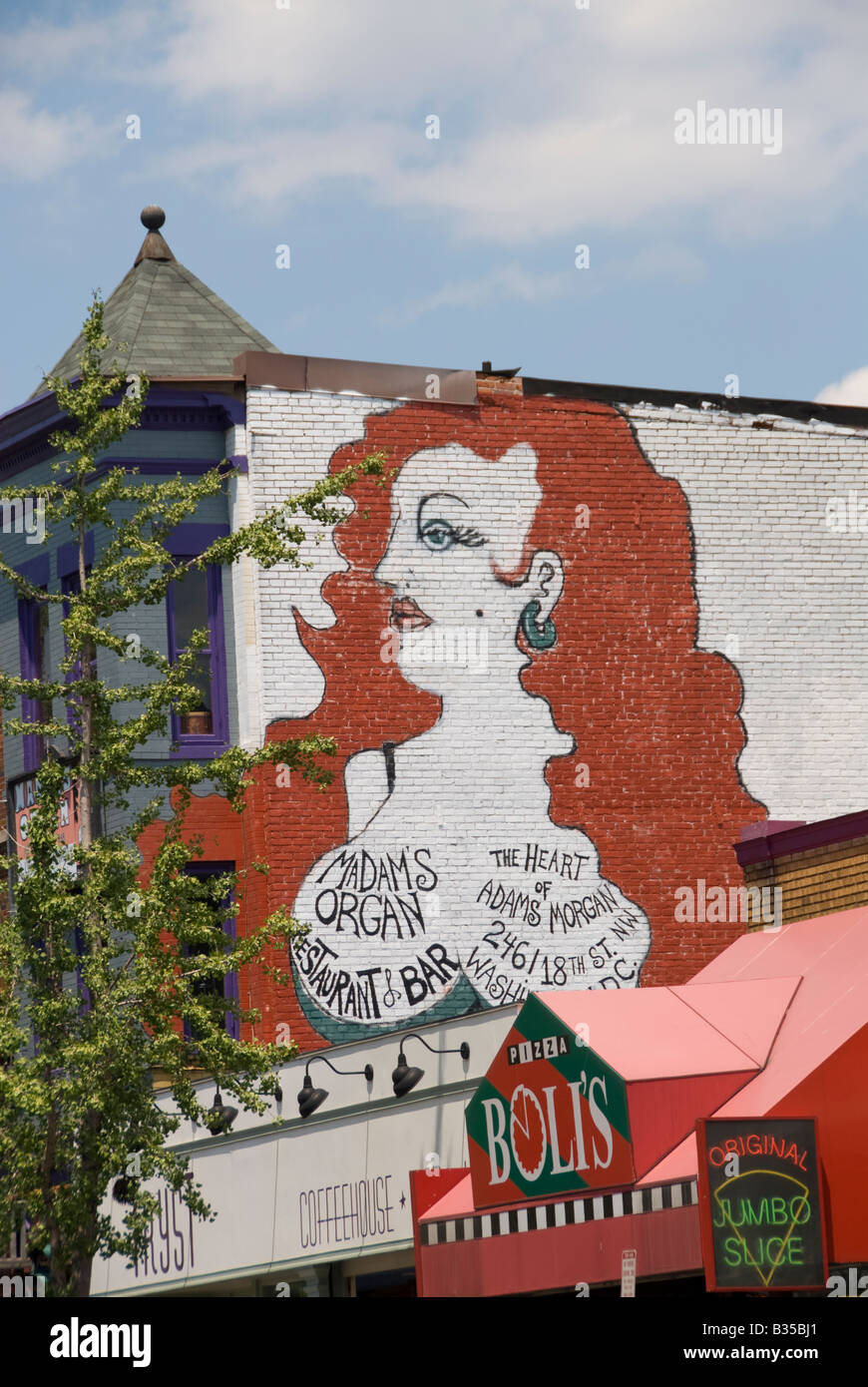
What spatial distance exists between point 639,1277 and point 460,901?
346 inches

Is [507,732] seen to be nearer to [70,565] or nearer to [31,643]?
[70,565]

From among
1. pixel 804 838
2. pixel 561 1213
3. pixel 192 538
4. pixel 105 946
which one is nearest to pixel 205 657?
pixel 192 538

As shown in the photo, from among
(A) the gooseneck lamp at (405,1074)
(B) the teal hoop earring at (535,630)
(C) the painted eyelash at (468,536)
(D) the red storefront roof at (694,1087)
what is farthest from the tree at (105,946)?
(B) the teal hoop earring at (535,630)

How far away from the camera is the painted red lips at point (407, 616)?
22.1 metres

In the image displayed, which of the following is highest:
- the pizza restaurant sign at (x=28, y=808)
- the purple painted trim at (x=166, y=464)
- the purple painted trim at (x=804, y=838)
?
the purple painted trim at (x=166, y=464)

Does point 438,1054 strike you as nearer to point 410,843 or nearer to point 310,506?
point 410,843

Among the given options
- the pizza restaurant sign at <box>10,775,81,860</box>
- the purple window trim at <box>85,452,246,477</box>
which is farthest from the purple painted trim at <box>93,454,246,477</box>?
the pizza restaurant sign at <box>10,775,81,860</box>

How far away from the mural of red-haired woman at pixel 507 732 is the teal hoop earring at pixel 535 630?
24 millimetres

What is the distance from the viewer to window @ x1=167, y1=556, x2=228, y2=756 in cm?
2131

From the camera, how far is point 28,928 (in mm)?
15492

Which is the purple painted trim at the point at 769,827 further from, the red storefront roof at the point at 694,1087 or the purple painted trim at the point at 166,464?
the purple painted trim at the point at 166,464

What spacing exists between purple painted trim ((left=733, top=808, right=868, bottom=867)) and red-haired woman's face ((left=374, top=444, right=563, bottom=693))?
21.6 ft

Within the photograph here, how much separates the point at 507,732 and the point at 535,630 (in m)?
1.24

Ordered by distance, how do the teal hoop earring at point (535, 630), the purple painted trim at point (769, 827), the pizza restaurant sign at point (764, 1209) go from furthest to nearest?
the teal hoop earring at point (535, 630)
the purple painted trim at point (769, 827)
the pizza restaurant sign at point (764, 1209)
